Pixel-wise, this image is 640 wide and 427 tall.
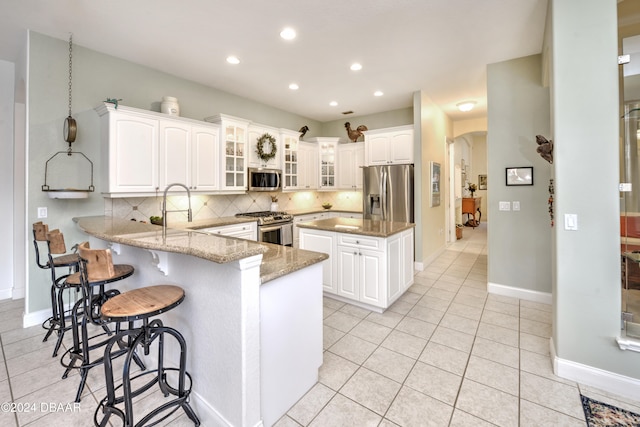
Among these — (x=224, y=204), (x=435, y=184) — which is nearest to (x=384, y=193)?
(x=435, y=184)

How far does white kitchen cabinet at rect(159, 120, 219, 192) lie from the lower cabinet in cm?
167

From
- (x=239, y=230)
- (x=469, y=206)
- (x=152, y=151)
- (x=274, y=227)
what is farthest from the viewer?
(x=469, y=206)

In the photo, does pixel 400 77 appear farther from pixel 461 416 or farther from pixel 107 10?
pixel 461 416

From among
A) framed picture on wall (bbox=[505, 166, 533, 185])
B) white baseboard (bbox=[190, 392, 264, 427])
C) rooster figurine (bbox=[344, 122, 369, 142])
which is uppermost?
rooster figurine (bbox=[344, 122, 369, 142])

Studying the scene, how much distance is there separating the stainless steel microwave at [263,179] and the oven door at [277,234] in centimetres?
69

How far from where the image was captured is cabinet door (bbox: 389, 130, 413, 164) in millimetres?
4930

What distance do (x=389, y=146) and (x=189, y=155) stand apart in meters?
3.42

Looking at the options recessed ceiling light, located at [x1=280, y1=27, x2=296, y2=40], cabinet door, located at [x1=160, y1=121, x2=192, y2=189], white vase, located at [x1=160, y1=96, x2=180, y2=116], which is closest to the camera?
recessed ceiling light, located at [x1=280, y1=27, x2=296, y2=40]

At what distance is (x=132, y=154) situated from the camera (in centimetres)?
321

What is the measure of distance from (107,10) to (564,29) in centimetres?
373

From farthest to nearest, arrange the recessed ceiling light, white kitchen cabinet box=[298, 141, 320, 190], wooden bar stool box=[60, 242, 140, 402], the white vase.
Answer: white kitchen cabinet box=[298, 141, 320, 190]
the white vase
the recessed ceiling light
wooden bar stool box=[60, 242, 140, 402]

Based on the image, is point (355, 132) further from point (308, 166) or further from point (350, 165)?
point (308, 166)

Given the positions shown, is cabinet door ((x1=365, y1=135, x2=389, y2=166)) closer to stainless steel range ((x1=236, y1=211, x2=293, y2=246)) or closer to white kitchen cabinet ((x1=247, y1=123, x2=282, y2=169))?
white kitchen cabinet ((x1=247, y1=123, x2=282, y2=169))

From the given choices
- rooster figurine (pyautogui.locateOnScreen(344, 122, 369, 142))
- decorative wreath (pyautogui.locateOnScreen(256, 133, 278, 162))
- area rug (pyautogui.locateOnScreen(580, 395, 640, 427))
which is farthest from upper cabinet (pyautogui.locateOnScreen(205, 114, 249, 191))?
area rug (pyautogui.locateOnScreen(580, 395, 640, 427))
